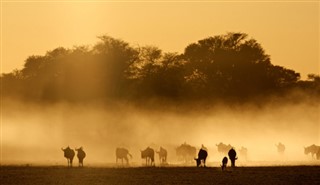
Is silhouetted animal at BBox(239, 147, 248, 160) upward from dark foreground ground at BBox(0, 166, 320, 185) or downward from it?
upward

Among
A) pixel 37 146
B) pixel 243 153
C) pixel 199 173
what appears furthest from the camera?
pixel 37 146

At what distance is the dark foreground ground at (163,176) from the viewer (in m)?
53.5

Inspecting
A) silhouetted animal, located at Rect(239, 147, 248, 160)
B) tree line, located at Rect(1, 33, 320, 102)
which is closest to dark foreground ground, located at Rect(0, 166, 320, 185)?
silhouetted animal, located at Rect(239, 147, 248, 160)

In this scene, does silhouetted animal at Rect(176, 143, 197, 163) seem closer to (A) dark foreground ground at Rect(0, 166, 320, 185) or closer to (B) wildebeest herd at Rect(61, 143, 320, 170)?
(B) wildebeest herd at Rect(61, 143, 320, 170)

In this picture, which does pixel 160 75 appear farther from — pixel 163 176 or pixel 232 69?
pixel 163 176

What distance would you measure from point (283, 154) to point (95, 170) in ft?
107

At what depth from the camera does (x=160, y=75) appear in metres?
142

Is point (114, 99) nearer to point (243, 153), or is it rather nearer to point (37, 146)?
point (37, 146)

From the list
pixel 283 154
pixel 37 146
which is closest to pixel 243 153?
pixel 283 154

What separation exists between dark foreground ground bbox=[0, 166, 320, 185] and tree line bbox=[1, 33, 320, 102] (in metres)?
71.3

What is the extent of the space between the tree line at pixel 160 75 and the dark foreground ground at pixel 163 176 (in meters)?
71.3

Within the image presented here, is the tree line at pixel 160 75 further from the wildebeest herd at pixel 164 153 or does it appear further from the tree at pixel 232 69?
the wildebeest herd at pixel 164 153

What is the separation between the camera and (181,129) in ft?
424

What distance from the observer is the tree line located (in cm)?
13900
